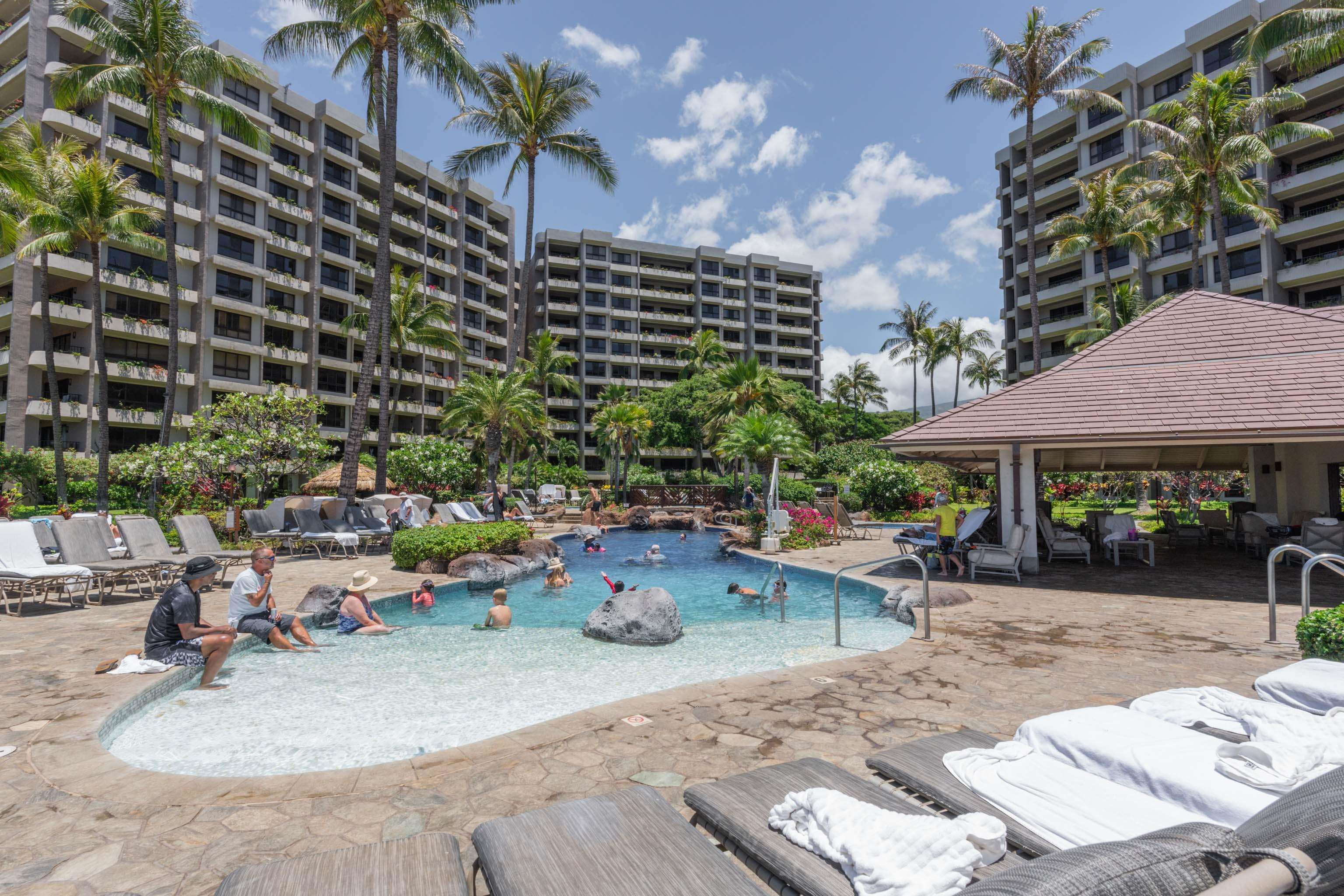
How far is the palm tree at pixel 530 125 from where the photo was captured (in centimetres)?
2678

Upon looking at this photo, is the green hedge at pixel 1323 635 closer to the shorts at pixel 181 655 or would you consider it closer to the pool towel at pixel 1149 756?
the pool towel at pixel 1149 756

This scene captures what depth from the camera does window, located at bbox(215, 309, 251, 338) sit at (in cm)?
3881

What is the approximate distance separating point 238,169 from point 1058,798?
5021 centimetres

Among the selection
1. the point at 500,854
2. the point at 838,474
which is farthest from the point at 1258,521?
the point at 838,474

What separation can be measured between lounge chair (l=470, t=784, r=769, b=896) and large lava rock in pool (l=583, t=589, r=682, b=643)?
21.9 feet

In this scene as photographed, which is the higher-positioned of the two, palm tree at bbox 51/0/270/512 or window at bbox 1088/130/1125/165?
window at bbox 1088/130/1125/165

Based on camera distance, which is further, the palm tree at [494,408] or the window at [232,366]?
the window at [232,366]

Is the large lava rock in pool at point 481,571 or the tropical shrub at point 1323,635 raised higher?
the tropical shrub at point 1323,635

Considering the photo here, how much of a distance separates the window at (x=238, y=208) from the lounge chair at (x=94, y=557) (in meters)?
36.3

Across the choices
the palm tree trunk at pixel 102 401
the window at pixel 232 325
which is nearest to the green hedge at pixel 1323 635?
the palm tree trunk at pixel 102 401

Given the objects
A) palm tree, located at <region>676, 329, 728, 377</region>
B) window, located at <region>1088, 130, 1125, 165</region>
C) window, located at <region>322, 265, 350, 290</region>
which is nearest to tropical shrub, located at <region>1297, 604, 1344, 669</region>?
palm tree, located at <region>676, 329, 728, 377</region>

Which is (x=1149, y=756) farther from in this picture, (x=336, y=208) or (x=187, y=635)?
(x=336, y=208)

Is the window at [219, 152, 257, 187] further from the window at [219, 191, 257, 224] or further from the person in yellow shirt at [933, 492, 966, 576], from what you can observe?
the person in yellow shirt at [933, 492, 966, 576]

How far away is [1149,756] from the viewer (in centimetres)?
277
